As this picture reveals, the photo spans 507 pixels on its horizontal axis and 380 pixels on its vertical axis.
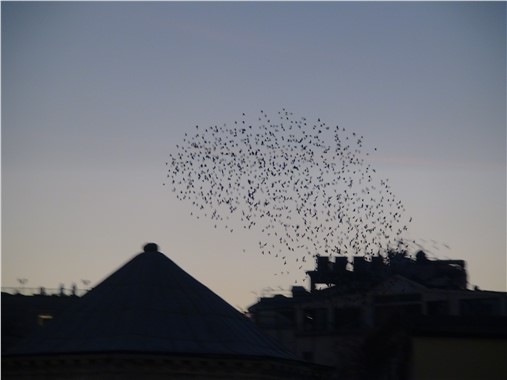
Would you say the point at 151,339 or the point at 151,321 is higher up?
the point at 151,321

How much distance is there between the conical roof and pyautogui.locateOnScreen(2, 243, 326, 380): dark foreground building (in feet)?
0.11

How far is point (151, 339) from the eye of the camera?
44.5 m

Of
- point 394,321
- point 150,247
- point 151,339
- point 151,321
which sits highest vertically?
point 150,247

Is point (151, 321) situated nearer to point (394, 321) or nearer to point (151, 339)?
point (151, 339)

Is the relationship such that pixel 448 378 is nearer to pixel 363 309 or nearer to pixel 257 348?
pixel 257 348

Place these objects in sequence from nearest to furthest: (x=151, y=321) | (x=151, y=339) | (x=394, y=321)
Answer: (x=151, y=339) < (x=151, y=321) < (x=394, y=321)

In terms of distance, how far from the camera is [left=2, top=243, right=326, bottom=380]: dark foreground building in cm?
4306

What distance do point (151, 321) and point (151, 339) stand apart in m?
1.26

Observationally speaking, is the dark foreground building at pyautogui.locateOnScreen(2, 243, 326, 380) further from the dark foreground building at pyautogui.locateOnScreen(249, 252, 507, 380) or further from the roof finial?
the dark foreground building at pyautogui.locateOnScreen(249, 252, 507, 380)

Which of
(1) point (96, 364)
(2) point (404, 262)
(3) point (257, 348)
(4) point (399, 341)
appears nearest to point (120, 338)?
(1) point (96, 364)

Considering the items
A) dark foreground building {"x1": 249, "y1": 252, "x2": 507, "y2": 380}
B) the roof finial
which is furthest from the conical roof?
dark foreground building {"x1": 249, "y1": 252, "x2": 507, "y2": 380}

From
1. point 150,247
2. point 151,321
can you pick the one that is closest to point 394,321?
point 151,321

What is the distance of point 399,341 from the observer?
43406 mm

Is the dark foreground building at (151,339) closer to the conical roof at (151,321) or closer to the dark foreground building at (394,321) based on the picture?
the conical roof at (151,321)
